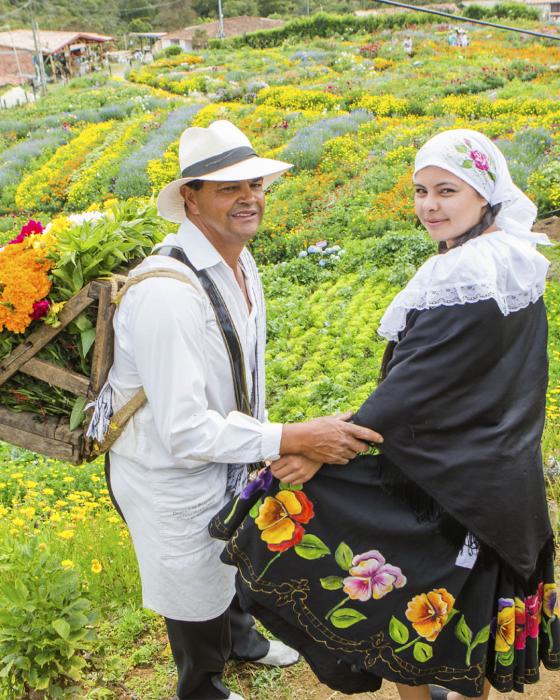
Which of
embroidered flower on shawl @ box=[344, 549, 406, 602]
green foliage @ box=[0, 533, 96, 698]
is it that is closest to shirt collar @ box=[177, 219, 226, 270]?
embroidered flower on shawl @ box=[344, 549, 406, 602]

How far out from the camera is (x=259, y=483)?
8.03 feet

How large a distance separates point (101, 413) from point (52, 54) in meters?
53.0

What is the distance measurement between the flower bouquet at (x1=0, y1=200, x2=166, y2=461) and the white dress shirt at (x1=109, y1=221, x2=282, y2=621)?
114 millimetres

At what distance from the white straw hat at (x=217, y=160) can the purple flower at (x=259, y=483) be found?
3.42 ft

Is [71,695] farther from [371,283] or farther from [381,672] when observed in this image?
[371,283]

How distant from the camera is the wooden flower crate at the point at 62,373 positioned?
249cm

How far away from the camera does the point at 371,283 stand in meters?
9.31

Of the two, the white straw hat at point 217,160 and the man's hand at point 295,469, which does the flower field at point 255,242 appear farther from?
the man's hand at point 295,469

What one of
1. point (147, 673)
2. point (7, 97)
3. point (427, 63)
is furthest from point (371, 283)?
point (7, 97)

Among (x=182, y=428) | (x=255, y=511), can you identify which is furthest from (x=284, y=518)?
(x=182, y=428)

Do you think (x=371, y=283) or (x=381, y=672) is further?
(x=371, y=283)

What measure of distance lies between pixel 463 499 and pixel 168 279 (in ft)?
3.94

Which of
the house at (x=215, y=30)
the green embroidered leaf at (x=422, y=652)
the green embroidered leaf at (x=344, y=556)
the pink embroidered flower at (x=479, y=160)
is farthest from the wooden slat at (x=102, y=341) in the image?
the house at (x=215, y=30)

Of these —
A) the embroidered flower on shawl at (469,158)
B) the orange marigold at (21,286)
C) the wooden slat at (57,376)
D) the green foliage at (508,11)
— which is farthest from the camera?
the green foliage at (508,11)
